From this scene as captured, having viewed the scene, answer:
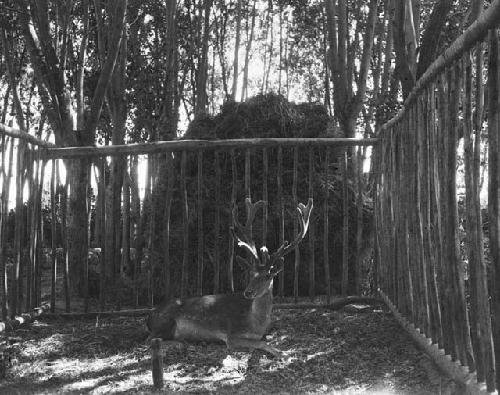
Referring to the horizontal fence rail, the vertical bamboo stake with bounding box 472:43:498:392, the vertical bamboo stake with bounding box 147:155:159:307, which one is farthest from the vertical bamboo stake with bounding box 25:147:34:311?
the vertical bamboo stake with bounding box 472:43:498:392

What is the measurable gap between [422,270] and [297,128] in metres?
4.26

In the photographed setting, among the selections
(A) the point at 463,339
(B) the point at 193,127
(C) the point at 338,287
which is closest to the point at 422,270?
(A) the point at 463,339

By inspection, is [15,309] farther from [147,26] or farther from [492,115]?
[147,26]

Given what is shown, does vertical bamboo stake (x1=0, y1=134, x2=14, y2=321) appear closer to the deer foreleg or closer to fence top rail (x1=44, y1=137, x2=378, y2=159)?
fence top rail (x1=44, y1=137, x2=378, y2=159)

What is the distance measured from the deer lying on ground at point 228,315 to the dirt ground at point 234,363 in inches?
5.1

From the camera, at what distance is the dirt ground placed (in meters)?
4.22

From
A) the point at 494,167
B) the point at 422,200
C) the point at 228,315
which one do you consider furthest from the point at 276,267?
the point at 494,167

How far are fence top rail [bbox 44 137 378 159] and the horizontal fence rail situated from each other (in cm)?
94

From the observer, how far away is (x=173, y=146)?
263 inches

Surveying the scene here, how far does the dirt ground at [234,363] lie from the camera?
422 cm

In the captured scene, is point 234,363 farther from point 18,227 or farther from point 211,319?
point 18,227

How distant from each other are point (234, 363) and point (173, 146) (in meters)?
2.64

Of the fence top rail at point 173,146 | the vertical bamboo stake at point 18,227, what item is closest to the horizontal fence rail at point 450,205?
the fence top rail at point 173,146

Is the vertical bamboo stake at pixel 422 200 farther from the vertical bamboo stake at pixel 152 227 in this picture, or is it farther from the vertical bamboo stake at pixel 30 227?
the vertical bamboo stake at pixel 30 227
